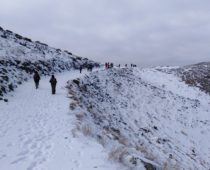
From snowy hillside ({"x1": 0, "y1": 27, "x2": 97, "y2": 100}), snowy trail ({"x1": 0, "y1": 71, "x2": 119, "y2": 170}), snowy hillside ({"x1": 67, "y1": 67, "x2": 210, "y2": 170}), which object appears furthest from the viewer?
snowy hillside ({"x1": 0, "y1": 27, "x2": 97, "y2": 100})

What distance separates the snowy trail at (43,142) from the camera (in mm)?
8641

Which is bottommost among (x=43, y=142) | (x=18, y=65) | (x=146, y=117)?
(x=146, y=117)

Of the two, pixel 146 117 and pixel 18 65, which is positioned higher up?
pixel 18 65

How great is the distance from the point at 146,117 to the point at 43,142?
23.4 m

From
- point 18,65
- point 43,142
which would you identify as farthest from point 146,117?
point 43,142

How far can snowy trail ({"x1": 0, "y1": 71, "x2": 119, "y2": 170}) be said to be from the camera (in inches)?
340

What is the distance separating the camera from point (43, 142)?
35.6 feet

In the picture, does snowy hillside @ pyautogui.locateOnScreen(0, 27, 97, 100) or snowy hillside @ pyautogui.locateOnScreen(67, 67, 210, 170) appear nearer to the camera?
snowy hillside @ pyautogui.locateOnScreen(67, 67, 210, 170)

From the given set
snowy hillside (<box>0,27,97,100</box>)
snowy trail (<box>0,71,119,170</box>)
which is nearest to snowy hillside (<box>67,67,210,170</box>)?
snowy trail (<box>0,71,119,170</box>)

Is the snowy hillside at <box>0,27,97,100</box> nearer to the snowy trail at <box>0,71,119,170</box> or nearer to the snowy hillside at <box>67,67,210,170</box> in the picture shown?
the snowy trail at <box>0,71,119,170</box>

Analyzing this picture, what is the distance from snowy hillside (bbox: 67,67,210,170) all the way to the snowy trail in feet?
3.84

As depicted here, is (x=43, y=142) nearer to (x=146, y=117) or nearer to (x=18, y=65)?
(x=146, y=117)

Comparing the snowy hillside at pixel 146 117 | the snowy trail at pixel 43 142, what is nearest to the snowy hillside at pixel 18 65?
the snowy trail at pixel 43 142

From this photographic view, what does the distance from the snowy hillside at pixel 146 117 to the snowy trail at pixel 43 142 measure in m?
1.17
